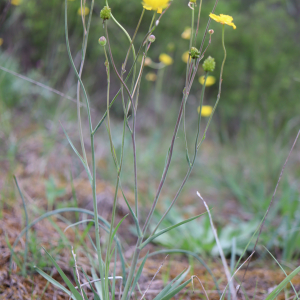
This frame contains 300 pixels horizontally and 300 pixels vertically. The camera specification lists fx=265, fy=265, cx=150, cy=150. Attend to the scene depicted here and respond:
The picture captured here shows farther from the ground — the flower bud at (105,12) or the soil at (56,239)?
the flower bud at (105,12)

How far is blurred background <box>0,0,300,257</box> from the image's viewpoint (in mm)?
1764

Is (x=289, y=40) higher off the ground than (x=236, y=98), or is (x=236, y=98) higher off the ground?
(x=289, y=40)

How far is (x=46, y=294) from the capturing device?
0.74 metres

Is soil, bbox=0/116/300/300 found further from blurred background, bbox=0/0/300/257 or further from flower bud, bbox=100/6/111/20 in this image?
flower bud, bbox=100/6/111/20

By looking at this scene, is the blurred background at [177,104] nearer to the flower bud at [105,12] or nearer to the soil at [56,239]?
the soil at [56,239]

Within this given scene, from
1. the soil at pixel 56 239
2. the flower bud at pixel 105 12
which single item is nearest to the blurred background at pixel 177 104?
the soil at pixel 56 239

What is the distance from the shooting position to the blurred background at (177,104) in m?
1.76

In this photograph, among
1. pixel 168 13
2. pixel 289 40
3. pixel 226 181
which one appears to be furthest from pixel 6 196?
pixel 289 40

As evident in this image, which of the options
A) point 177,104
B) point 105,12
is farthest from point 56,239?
point 177,104

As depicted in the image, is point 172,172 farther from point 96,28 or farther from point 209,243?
point 96,28

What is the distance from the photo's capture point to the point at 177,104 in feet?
13.3

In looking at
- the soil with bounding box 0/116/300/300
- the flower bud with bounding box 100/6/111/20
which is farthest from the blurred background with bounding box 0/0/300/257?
the flower bud with bounding box 100/6/111/20

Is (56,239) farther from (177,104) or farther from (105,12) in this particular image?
(177,104)

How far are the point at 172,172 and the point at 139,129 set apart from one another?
1.37 m
